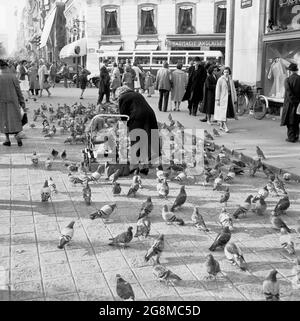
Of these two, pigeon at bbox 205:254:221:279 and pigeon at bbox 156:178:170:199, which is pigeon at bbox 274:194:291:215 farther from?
pigeon at bbox 205:254:221:279

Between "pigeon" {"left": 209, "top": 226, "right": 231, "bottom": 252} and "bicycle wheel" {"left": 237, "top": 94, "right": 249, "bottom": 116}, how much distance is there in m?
10.4

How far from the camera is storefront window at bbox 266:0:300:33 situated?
13.6 meters

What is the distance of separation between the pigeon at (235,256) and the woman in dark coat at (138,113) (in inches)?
139

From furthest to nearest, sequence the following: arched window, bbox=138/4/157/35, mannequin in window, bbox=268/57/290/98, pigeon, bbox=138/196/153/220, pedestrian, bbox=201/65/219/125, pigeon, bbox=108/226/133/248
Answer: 1. arched window, bbox=138/4/157/35
2. mannequin in window, bbox=268/57/290/98
3. pedestrian, bbox=201/65/219/125
4. pigeon, bbox=138/196/153/220
5. pigeon, bbox=108/226/133/248

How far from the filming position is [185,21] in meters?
34.2

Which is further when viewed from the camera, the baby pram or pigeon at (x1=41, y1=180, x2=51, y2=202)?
the baby pram

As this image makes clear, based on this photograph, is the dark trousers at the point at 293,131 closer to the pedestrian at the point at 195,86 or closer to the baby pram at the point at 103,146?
the baby pram at the point at 103,146

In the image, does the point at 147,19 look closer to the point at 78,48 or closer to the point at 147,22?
the point at 147,22

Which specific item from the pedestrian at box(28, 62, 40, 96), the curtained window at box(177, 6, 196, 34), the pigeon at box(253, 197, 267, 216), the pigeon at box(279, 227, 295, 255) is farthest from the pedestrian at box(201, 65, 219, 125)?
the curtained window at box(177, 6, 196, 34)

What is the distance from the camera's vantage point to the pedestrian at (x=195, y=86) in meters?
13.6

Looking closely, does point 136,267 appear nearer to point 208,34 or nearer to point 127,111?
point 127,111

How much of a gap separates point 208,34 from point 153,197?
29527mm
